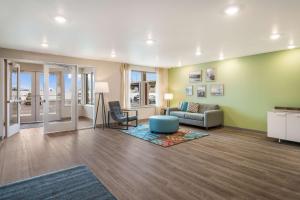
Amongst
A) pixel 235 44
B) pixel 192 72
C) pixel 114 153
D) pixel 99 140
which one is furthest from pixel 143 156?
pixel 192 72

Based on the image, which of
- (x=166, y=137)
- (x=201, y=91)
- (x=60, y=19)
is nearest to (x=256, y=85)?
(x=201, y=91)

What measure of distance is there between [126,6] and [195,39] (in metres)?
2.05

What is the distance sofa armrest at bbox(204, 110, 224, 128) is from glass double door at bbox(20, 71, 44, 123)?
21.7 feet

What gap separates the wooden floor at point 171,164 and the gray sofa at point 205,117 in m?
Result: 0.97

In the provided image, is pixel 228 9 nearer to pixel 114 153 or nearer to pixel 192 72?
pixel 114 153

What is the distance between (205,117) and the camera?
19.0 feet

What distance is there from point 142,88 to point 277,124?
17.2 ft

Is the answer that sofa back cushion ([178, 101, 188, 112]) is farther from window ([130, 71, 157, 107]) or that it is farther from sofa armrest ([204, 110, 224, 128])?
window ([130, 71, 157, 107])

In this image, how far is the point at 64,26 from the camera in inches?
127

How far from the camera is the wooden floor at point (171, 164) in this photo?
2299 millimetres

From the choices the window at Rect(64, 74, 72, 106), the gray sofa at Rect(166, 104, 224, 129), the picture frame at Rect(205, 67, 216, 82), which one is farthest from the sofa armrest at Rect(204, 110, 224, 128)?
the window at Rect(64, 74, 72, 106)

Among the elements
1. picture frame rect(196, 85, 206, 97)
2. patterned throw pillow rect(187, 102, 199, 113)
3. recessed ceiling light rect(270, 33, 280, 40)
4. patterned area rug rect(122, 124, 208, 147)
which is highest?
recessed ceiling light rect(270, 33, 280, 40)

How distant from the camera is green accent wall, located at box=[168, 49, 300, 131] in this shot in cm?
484

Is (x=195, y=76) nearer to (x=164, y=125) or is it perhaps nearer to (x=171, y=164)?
(x=164, y=125)
